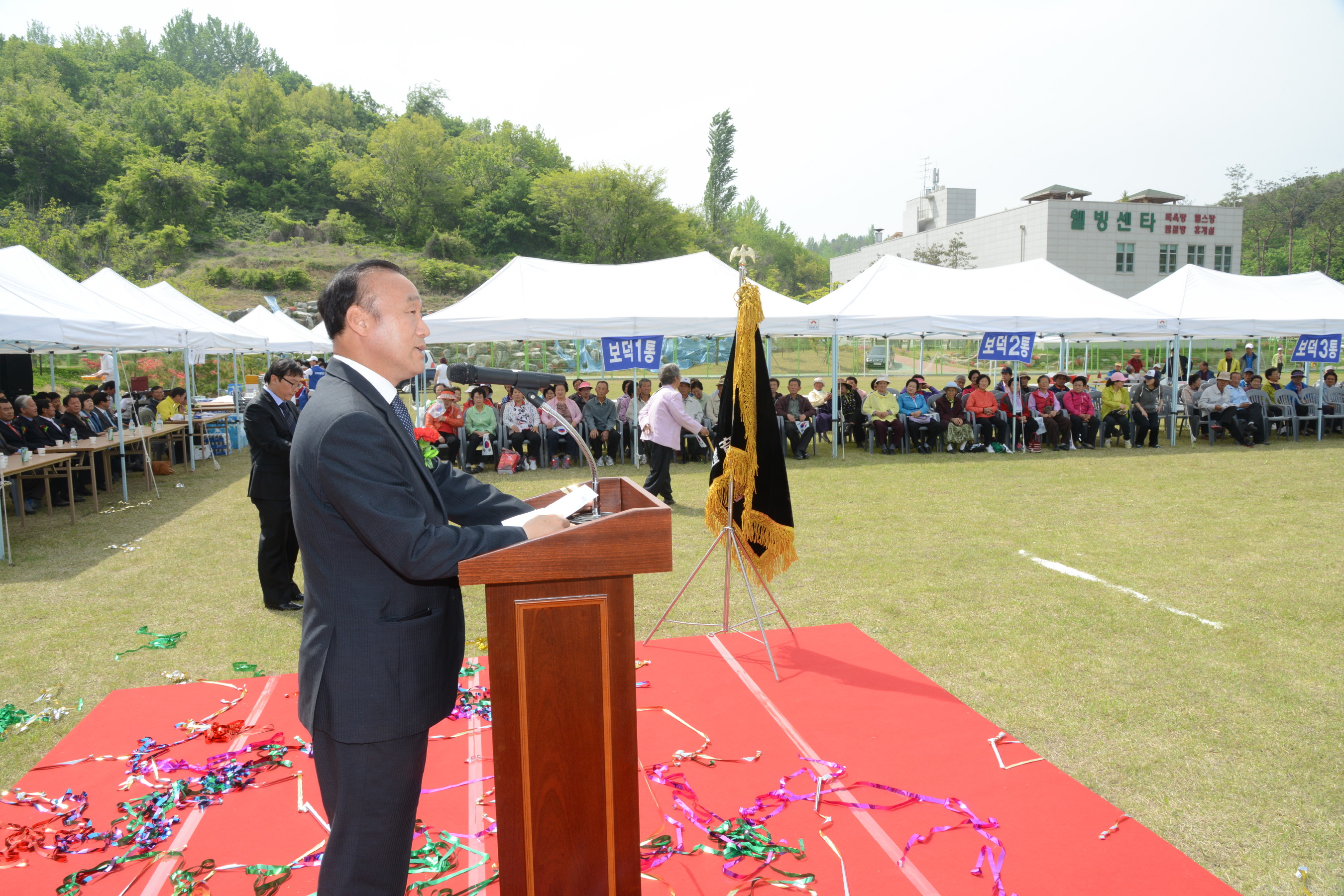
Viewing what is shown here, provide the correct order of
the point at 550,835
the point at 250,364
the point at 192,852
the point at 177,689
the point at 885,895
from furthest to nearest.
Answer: the point at 250,364 → the point at 177,689 → the point at 192,852 → the point at 885,895 → the point at 550,835

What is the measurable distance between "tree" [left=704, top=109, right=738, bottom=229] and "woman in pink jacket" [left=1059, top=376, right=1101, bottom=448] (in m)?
61.8

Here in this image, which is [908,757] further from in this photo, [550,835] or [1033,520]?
[1033,520]

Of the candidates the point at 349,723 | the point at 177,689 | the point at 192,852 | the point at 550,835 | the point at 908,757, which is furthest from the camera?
the point at 177,689

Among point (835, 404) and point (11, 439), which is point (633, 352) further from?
point (11, 439)

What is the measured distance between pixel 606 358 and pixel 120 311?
279 inches

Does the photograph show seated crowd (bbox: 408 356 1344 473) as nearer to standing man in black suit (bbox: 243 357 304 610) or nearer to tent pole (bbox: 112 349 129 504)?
tent pole (bbox: 112 349 129 504)

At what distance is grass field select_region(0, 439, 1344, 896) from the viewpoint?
3377 mm

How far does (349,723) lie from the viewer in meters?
1.85

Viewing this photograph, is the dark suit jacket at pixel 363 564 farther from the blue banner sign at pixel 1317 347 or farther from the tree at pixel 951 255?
the tree at pixel 951 255

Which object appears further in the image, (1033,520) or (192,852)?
(1033,520)

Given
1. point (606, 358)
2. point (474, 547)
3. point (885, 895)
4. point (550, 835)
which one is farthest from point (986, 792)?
point (606, 358)

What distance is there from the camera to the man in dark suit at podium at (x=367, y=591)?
5.97 feet

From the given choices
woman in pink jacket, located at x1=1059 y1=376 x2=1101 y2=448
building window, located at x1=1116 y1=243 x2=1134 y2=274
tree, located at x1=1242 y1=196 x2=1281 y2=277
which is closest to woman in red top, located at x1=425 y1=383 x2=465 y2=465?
woman in pink jacket, located at x1=1059 y1=376 x2=1101 y2=448

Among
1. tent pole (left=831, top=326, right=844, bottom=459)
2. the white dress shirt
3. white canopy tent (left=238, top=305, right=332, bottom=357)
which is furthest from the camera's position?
white canopy tent (left=238, top=305, right=332, bottom=357)
